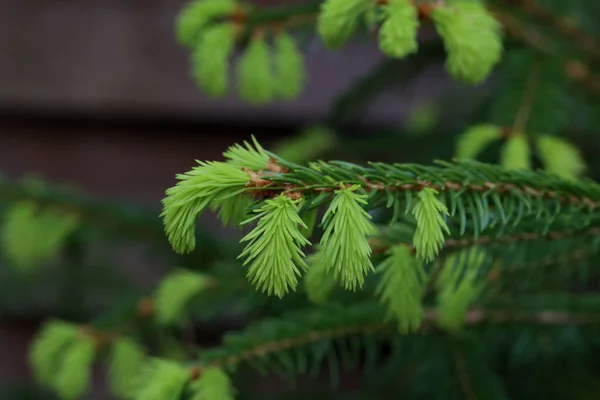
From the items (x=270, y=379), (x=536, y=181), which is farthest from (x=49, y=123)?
(x=536, y=181)

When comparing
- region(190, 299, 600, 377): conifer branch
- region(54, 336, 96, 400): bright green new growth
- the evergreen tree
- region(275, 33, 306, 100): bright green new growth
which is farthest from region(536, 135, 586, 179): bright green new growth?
region(54, 336, 96, 400): bright green new growth

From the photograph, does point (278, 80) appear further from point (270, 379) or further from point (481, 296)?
point (270, 379)

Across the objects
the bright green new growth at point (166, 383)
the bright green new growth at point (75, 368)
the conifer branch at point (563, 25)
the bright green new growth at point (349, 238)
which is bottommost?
the bright green new growth at point (75, 368)

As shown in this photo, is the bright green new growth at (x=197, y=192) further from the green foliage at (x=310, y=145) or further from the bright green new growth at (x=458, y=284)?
the green foliage at (x=310, y=145)

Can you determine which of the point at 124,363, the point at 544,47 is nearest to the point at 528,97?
the point at 544,47

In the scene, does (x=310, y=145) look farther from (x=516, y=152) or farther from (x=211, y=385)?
(x=211, y=385)

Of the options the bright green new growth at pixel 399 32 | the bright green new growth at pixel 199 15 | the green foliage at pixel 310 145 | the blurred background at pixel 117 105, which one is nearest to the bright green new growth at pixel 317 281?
the bright green new growth at pixel 399 32
